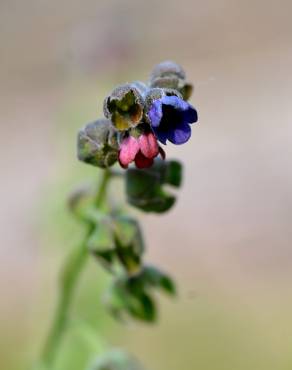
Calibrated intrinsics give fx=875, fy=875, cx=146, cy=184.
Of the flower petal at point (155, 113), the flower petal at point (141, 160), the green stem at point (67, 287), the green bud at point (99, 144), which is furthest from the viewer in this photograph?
the green stem at point (67, 287)

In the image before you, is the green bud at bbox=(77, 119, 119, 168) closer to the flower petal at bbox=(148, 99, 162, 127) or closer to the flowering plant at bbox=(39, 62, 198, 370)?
the flowering plant at bbox=(39, 62, 198, 370)

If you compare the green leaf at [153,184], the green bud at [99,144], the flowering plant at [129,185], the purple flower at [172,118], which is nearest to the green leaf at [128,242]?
the flowering plant at [129,185]

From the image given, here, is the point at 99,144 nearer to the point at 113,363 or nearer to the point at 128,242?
the point at 128,242

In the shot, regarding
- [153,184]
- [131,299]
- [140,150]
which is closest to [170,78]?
[140,150]

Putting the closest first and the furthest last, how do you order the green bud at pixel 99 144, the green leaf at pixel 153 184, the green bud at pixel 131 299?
1. the green bud at pixel 99 144
2. the green leaf at pixel 153 184
3. the green bud at pixel 131 299

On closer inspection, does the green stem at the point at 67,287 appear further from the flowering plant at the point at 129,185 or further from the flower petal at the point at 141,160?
the flower petal at the point at 141,160

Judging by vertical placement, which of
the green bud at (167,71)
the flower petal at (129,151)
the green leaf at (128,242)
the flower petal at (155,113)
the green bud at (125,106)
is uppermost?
the green bud at (167,71)

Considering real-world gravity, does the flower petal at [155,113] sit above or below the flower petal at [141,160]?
above

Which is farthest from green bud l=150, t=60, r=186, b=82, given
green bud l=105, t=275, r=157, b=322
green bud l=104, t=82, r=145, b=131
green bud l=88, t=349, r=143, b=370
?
green bud l=88, t=349, r=143, b=370
